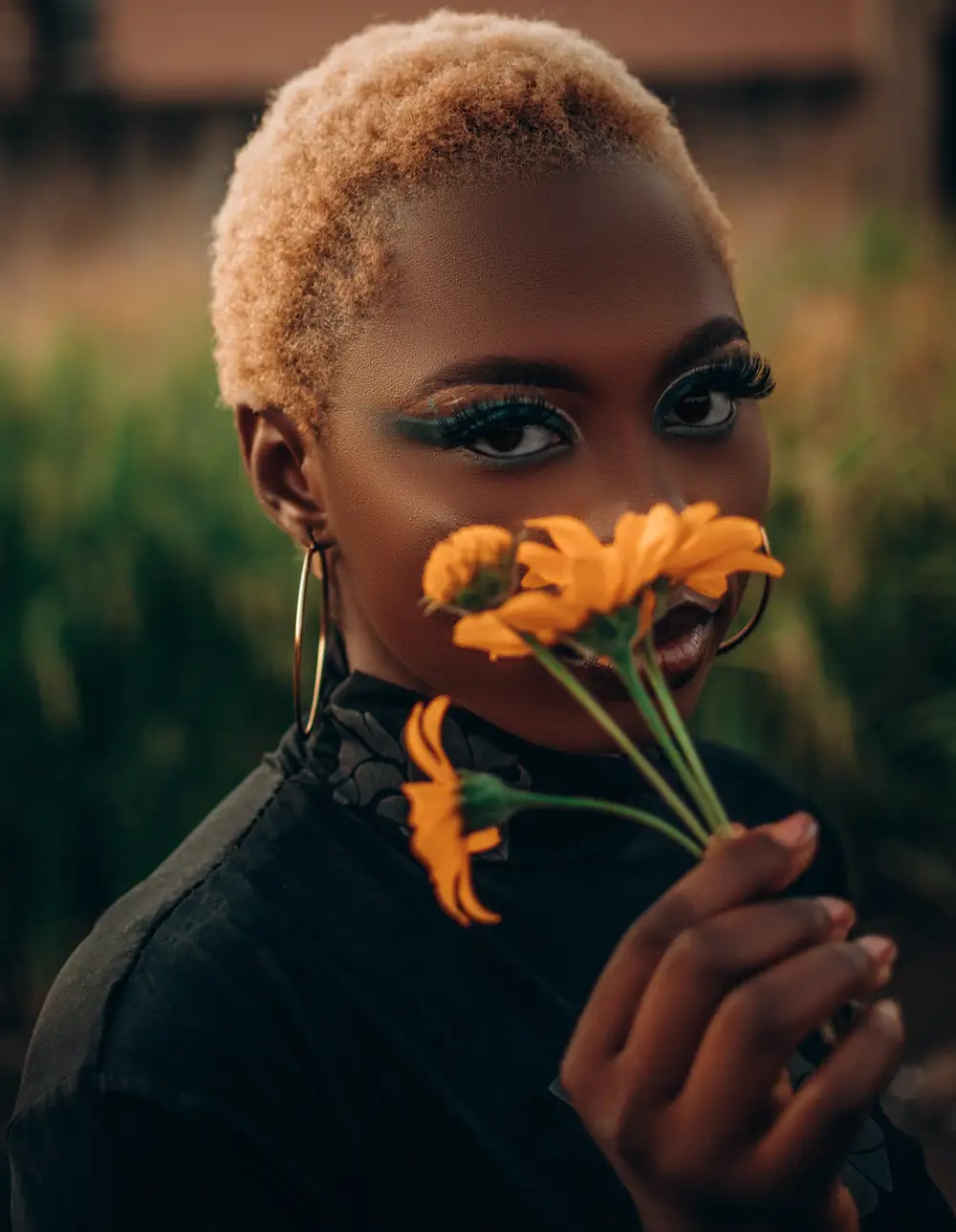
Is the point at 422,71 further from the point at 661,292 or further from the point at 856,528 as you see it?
the point at 856,528

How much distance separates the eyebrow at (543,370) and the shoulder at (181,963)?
44 centimetres

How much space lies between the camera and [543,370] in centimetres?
110

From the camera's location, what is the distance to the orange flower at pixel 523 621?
78 cm

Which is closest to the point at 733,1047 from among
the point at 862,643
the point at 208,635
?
the point at 208,635

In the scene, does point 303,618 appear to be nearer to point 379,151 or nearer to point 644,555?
point 379,151

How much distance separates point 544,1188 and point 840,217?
7503 millimetres

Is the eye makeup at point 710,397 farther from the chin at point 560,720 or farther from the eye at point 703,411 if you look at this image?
the chin at point 560,720

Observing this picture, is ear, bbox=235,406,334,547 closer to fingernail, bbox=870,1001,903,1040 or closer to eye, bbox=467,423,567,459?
eye, bbox=467,423,567,459

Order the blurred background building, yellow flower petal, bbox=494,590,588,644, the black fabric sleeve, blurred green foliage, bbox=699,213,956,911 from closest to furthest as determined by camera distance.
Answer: yellow flower petal, bbox=494,590,588,644 < the black fabric sleeve < blurred green foliage, bbox=699,213,956,911 < the blurred background building

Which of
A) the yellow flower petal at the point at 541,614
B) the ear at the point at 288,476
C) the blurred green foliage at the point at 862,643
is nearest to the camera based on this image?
the yellow flower petal at the point at 541,614

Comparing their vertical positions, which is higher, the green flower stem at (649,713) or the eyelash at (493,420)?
the eyelash at (493,420)

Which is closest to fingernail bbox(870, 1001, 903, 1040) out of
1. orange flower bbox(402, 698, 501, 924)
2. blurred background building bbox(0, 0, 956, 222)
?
orange flower bbox(402, 698, 501, 924)

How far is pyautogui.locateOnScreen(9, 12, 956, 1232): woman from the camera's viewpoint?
1103 mm

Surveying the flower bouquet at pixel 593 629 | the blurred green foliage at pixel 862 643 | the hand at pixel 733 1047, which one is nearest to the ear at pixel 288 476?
the flower bouquet at pixel 593 629
